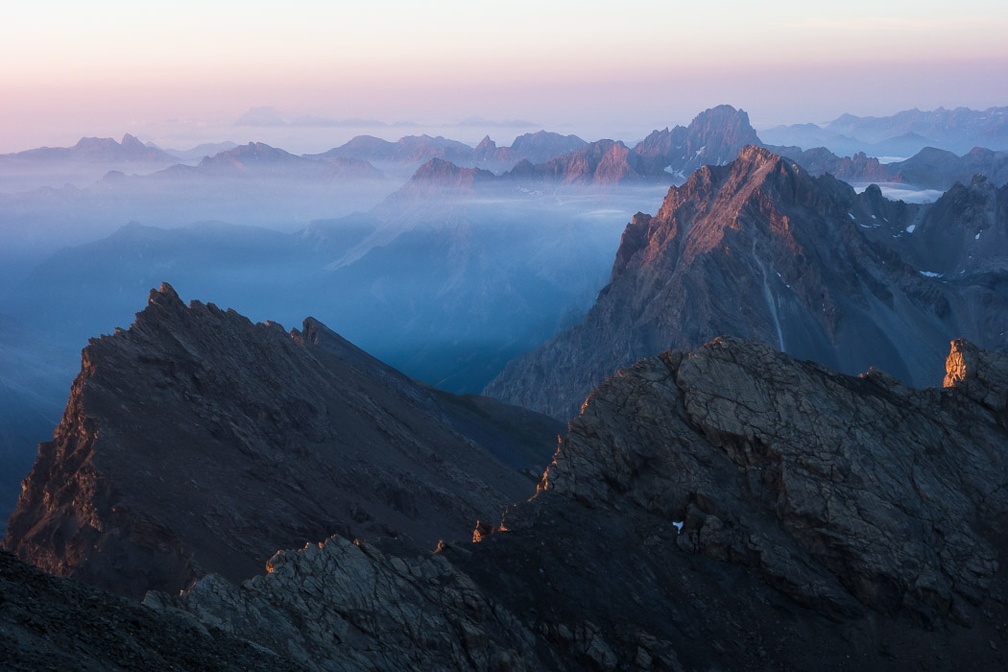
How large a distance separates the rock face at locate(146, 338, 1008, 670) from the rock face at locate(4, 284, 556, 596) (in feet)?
72.7

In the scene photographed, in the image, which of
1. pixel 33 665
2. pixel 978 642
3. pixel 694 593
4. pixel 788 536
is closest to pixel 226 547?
pixel 694 593

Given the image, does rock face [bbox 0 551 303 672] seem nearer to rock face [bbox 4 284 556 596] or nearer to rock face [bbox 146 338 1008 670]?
rock face [bbox 146 338 1008 670]

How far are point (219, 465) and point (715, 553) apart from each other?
36733mm

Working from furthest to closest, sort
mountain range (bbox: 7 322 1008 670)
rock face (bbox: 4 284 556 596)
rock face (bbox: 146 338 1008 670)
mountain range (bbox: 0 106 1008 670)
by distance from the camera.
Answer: rock face (bbox: 4 284 556 596)
rock face (bbox: 146 338 1008 670)
mountain range (bbox: 7 322 1008 670)
mountain range (bbox: 0 106 1008 670)

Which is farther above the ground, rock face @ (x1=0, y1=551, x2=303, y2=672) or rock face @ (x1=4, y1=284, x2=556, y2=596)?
rock face @ (x1=0, y1=551, x2=303, y2=672)

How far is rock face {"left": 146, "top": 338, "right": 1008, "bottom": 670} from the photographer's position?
40312mm

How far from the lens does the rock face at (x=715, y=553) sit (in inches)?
1587

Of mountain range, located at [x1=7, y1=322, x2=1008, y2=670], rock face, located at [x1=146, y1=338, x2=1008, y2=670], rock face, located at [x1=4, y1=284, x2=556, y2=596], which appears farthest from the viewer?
rock face, located at [x1=4, y1=284, x2=556, y2=596]

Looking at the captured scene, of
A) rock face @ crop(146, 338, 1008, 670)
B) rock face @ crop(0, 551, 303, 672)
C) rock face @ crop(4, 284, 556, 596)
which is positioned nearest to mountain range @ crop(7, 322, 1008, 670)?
rock face @ crop(146, 338, 1008, 670)

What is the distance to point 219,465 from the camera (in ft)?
230

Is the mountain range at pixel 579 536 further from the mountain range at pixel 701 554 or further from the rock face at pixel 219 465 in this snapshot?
the rock face at pixel 219 465

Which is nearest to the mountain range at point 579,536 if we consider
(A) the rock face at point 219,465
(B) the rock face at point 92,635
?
(B) the rock face at point 92,635

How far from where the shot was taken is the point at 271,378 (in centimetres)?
8538

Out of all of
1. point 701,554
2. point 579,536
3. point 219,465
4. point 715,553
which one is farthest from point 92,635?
point 219,465
